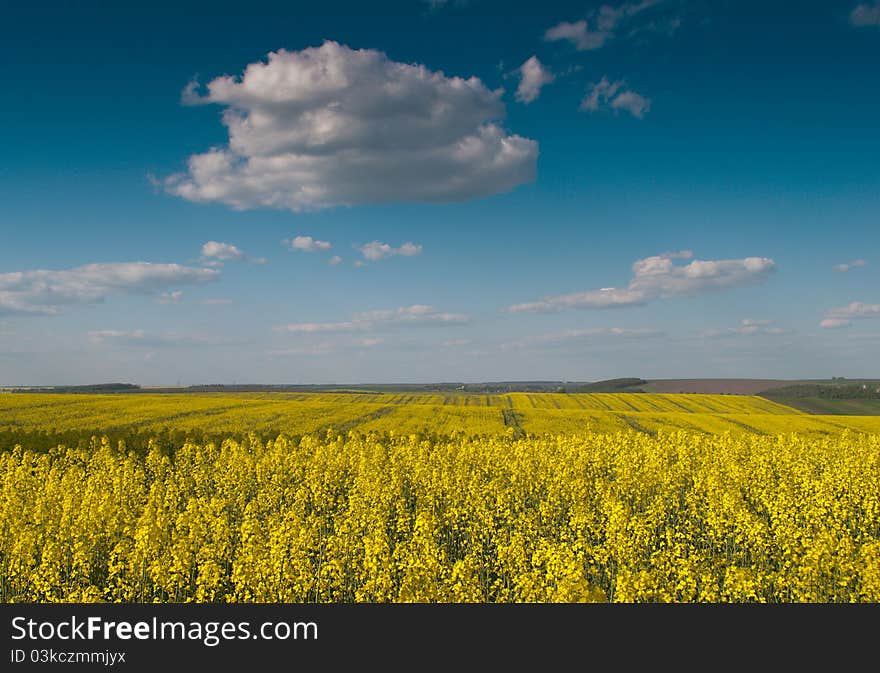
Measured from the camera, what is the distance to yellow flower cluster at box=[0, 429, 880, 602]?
16625 millimetres

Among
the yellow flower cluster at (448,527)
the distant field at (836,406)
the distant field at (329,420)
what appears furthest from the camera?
the distant field at (836,406)

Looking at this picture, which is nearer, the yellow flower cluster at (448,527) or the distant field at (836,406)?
the yellow flower cluster at (448,527)

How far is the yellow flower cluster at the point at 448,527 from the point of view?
54.5 ft


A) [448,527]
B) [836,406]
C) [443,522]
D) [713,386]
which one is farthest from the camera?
[713,386]

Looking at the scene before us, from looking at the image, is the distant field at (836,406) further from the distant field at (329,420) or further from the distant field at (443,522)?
the distant field at (443,522)

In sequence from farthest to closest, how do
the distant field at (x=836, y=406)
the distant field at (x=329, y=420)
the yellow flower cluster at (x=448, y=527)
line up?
1. the distant field at (x=836, y=406)
2. the distant field at (x=329, y=420)
3. the yellow flower cluster at (x=448, y=527)

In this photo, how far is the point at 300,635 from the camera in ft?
41.5

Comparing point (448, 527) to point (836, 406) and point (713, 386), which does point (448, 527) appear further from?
point (713, 386)

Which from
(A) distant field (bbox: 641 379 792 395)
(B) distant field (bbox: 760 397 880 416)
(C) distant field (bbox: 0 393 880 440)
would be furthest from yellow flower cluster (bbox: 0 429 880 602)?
(A) distant field (bbox: 641 379 792 395)

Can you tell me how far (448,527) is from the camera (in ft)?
95.0

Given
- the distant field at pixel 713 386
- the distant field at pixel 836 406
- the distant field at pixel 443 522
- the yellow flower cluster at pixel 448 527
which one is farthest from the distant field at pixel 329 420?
the distant field at pixel 713 386

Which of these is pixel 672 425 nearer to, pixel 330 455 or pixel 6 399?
pixel 330 455

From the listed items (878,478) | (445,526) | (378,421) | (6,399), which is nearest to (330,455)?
(445,526)

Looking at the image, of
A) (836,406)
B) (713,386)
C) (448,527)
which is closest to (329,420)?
(448,527)
